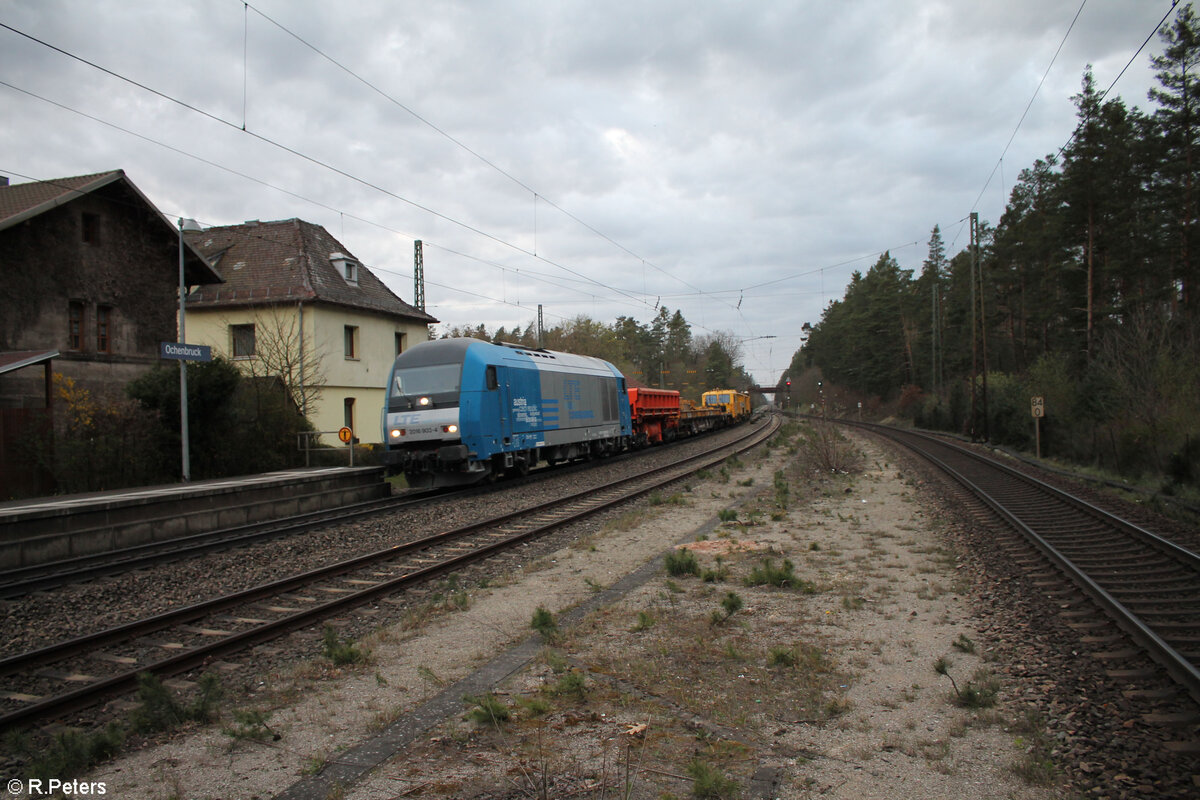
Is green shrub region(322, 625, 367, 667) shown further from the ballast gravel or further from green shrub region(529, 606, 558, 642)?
green shrub region(529, 606, 558, 642)

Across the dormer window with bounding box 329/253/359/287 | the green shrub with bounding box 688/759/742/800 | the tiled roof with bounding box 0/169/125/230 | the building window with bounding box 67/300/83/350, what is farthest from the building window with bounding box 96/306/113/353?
the green shrub with bounding box 688/759/742/800

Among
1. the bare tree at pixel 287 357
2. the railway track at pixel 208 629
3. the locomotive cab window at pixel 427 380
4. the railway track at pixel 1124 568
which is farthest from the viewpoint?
the bare tree at pixel 287 357

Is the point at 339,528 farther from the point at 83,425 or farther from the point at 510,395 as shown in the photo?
the point at 83,425

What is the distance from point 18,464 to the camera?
48.9ft

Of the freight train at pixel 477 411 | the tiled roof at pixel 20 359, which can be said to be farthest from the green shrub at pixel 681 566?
the tiled roof at pixel 20 359

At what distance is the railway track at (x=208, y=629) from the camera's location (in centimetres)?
522

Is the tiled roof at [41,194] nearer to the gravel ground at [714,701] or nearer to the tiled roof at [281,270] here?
the tiled roof at [281,270]

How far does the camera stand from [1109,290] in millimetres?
30062

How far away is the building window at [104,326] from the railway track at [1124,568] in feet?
75.0

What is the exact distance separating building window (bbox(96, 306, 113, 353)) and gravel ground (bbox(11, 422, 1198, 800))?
17.6 meters

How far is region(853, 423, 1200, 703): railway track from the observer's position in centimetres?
563

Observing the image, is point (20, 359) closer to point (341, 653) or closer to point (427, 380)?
point (427, 380)

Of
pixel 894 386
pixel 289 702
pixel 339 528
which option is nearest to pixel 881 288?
pixel 894 386

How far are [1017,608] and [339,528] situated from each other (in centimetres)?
976
